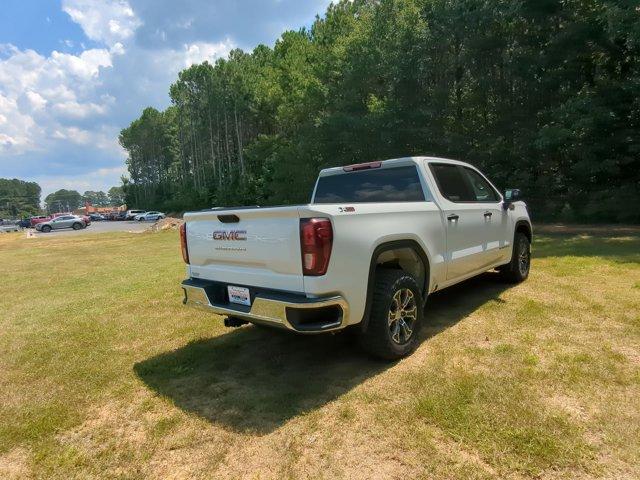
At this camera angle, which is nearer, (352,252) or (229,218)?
(352,252)

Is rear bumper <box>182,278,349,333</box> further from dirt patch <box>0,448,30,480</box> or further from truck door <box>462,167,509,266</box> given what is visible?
truck door <box>462,167,509,266</box>

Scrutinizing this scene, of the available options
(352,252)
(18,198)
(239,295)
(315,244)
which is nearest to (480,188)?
(352,252)

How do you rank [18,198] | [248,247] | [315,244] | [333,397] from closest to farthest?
1. [315,244]
2. [333,397]
3. [248,247]
4. [18,198]

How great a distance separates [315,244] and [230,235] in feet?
3.10

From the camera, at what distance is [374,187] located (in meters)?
4.69

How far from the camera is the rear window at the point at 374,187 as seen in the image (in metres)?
4.48

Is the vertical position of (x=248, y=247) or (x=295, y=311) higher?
(x=248, y=247)

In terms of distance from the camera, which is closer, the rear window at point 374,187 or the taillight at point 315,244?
the taillight at point 315,244

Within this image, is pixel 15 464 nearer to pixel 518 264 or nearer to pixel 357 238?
pixel 357 238

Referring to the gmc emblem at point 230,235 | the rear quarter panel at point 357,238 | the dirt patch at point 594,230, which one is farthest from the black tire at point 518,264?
the dirt patch at point 594,230

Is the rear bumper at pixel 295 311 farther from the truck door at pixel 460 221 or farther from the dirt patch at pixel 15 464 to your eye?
the truck door at pixel 460 221

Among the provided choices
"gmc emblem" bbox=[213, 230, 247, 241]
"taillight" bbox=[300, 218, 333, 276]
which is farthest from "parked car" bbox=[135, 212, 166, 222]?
"taillight" bbox=[300, 218, 333, 276]

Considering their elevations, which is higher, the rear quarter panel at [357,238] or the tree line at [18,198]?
the tree line at [18,198]

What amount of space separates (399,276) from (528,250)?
151 inches
